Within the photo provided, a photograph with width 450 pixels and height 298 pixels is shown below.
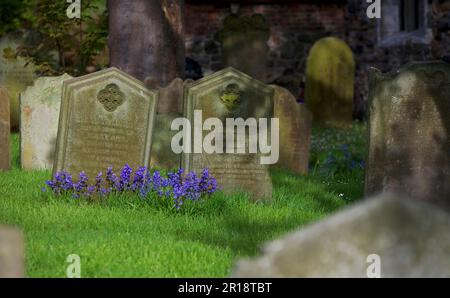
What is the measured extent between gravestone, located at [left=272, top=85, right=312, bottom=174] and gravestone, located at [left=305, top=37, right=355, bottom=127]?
20.8ft

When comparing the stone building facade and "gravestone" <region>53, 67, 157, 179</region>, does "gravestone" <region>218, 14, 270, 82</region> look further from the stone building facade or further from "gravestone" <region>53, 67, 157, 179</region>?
"gravestone" <region>53, 67, 157, 179</region>

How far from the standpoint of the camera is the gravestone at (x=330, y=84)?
17188mm

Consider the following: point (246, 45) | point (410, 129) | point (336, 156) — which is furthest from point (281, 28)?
point (410, 129)

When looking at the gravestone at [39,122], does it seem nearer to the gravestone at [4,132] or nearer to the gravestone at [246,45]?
the gravestone at [4,132]

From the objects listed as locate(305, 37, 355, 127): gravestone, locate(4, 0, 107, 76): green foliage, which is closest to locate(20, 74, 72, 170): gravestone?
locate(4, 0, 107, 76): green foliage

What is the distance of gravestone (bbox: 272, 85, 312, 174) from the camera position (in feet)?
34.8

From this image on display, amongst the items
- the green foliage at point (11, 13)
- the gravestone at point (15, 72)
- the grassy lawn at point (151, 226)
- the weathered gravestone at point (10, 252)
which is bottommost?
the grassy lawn at point (151, 226)

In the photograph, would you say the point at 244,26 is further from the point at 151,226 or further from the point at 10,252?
the point at 10,252

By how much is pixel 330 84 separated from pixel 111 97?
390 inches

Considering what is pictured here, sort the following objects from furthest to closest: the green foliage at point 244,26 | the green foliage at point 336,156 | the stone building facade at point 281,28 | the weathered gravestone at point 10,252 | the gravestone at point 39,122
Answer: the stone building facade at point 281,28
the green foliage at point 244,26
the green foliage at point 336,156
the gravestone at point 39,122
the weathered gravestone at point 10,252

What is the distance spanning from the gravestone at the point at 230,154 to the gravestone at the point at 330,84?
29.2 feet

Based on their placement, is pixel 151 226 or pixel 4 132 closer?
pixel 151 226

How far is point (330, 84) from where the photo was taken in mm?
17266

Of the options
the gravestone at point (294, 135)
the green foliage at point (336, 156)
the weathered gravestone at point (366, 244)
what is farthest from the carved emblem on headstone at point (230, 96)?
the weathered gravestone at point (366, 244)
